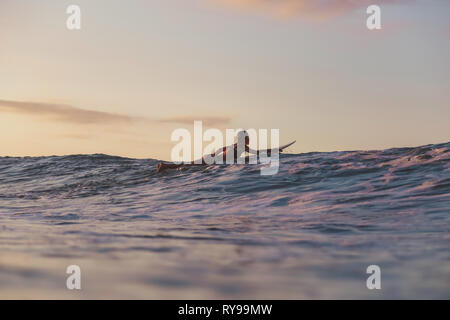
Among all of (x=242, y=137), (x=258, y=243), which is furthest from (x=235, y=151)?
(x=258, y=243)

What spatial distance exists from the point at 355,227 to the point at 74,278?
3.43 meters

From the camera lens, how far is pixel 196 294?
2.49 m

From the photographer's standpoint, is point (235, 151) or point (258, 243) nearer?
point (258, 243)

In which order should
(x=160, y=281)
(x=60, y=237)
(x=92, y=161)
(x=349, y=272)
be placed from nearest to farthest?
(x=160, y=281) → (x=349, y=272) → (x=60, y=237) → (x=92, y=161)

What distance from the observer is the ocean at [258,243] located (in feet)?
8.55

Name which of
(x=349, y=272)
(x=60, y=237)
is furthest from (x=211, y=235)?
(x=349, y=272)

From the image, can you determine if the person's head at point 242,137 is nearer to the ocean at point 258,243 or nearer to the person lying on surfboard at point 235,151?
the person lying on surfboard at point 235,151

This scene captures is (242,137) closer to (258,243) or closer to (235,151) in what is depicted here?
(235,151)

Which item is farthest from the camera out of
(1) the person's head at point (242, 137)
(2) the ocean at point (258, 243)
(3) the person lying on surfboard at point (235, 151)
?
(3) the person lying on surfboard at point (235, 151)

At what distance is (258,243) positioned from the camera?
416 centimetres

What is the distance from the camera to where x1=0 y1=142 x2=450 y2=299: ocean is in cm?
261

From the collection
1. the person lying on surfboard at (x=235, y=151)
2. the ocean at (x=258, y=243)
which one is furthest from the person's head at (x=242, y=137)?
the ocean at (x=258, y=243)
